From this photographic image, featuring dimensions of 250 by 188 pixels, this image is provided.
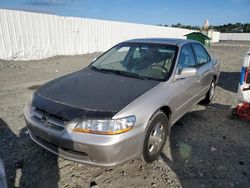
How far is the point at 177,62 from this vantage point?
3.28 meters

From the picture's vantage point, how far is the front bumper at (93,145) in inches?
84.0

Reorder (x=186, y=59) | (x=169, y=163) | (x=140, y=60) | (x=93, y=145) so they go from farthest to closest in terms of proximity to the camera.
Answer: (x=186, y=59), (x=140, y=60), (x=169, y=163), (x=93, y=145)

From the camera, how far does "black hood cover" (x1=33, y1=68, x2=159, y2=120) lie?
227 centimetres

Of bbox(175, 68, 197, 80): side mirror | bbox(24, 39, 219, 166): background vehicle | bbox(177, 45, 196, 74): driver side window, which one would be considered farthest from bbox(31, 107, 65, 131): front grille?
bbox(177, 45, 196, 74): driver side window

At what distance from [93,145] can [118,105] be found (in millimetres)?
520

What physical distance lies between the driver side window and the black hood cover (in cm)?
73

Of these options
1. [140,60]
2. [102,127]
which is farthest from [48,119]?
[140,60]

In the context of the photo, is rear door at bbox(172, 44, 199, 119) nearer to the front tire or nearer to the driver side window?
the driver side window

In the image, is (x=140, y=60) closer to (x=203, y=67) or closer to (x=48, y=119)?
(x=203, y=67)

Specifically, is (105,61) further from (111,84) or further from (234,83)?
(234,83)

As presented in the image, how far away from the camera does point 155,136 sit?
2738 millimetres

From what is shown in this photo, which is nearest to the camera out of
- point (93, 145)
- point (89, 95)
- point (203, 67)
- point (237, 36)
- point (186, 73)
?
point (93, 145)

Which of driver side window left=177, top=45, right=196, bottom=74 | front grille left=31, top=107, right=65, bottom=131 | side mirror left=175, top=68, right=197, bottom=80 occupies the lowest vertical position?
front grille left=31, top=107, right=65, bottom=131

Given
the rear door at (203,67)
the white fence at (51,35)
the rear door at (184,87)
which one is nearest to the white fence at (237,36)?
the white fence at (51,35)
